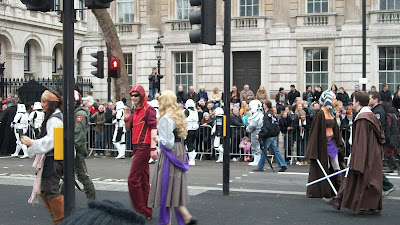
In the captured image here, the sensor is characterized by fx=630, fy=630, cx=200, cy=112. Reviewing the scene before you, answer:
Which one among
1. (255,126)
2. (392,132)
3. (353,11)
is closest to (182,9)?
(353,11)

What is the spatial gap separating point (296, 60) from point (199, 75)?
186 inches

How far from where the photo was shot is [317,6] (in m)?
28.3

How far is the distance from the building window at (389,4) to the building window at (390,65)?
1727 mm

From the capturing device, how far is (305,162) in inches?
677

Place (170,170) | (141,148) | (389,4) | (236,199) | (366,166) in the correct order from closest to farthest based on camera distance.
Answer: (170,170), (141,148), (366,166), (236,199), (389,4)

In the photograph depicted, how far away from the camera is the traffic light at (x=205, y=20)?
10.1 meters

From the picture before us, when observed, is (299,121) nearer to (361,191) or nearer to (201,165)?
(201,165)

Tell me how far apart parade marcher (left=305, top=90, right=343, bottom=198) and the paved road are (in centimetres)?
27

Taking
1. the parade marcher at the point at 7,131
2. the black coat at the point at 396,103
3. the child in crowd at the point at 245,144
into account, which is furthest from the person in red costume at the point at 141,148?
the black coat at the point at 396,103

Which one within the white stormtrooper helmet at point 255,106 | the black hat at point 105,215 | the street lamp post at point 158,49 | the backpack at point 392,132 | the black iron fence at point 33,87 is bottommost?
the backpack at point 392,132

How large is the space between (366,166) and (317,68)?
19.8 m

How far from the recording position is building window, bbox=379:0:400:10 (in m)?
27.2

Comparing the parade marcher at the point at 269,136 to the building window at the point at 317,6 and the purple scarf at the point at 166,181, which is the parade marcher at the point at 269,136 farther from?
the building window at the point at 317,6

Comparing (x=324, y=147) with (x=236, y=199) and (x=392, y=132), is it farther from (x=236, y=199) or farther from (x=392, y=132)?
(x=392, y=132)
